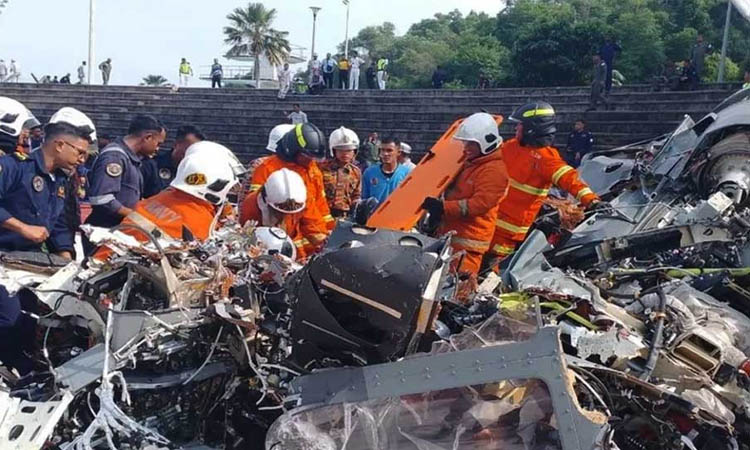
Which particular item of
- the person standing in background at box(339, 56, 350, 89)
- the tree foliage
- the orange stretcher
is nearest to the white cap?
the orange stretcher

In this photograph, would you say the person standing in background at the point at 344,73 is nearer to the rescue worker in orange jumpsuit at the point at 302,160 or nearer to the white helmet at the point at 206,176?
the rescue worker in orange jumpsuit at the point at 302,160

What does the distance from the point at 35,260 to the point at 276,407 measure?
6.14ft

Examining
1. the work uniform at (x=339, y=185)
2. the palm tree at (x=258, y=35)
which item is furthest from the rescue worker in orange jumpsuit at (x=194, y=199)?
the palm tree at (x=258, y=35)

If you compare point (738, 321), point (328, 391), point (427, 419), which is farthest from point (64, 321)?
point (738, 321)

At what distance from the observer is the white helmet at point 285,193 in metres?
4.37

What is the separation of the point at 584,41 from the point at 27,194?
26.3 m

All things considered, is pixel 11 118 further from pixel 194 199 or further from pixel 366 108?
pixel 366 108

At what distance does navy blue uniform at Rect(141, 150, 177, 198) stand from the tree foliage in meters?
18.7

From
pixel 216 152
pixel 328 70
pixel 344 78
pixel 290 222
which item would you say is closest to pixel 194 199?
pixel 216 152

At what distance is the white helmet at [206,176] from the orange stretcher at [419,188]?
4.32ft

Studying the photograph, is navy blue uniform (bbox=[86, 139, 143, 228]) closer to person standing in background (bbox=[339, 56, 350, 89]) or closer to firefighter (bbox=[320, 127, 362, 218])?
firefighter (bbox=[320, 127, 362, 218])

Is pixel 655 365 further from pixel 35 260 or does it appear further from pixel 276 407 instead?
pixel 35 260

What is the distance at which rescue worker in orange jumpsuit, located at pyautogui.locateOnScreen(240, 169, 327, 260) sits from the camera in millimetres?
4379

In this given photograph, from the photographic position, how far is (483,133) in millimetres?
4973
